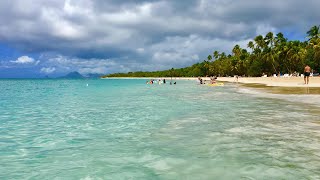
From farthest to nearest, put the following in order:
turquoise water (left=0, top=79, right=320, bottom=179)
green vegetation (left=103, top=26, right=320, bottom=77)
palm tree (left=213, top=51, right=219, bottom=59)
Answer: palm tree (left=213, top=51, right=219, bottom=59)
green vegetation (left=103, top=26, right=320, bottom=77)
turquoise water (left=0, top=79, right=320, bottom=179)

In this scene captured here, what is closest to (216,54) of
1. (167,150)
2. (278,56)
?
(278,56)

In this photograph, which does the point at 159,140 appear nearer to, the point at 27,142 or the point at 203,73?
the point at 27,142

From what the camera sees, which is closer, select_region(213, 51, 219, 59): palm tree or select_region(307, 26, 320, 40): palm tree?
select_region(307, 26, 320, 40): palm tree

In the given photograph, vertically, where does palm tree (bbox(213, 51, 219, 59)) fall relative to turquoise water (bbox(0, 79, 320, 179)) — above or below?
above

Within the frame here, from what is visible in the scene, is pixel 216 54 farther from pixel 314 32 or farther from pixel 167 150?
pixel 167 150

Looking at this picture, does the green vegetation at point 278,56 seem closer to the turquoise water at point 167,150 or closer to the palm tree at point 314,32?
the palm tree at point 314,32

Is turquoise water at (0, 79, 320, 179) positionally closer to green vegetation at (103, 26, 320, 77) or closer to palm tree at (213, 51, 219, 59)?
green vegetation at (103, 26, 320, 77)

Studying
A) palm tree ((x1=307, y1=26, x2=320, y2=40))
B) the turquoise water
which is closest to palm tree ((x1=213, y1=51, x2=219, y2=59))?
palm tree ((x1=307, y1=26, x2=320, y2=40))

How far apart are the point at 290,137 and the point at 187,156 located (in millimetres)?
4286

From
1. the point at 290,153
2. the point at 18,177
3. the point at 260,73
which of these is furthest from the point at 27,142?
the point at 260,73

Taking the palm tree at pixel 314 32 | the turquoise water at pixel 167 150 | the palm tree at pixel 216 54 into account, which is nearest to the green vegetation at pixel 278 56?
the palm tree at pixel 314 32

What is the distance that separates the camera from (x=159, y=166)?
749 centimetres

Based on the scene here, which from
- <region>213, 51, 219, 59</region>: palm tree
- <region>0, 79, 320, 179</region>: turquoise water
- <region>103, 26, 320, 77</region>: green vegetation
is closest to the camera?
<region>0, 79, 320, 179</region>: turquoise water

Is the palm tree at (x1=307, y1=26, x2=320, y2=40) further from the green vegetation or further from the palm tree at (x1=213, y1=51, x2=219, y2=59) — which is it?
the palm tree at (x1=213, y1=51, x2=219, y2=59)
